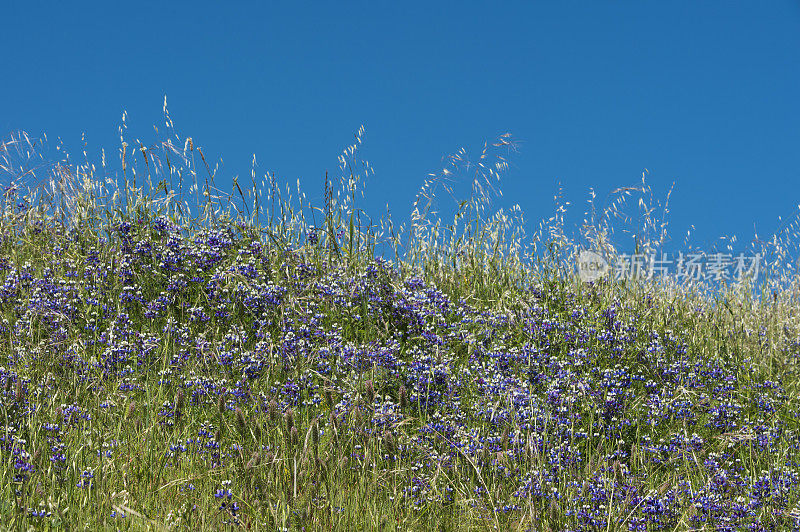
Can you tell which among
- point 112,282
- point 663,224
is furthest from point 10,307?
point 663,224

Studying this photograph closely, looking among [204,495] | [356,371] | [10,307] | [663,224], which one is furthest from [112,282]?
[663,224]

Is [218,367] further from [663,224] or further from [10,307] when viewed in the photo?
[663,224]

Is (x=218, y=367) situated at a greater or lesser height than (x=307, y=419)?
greater

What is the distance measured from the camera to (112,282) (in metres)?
5.30

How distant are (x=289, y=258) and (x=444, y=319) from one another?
4.88 ft

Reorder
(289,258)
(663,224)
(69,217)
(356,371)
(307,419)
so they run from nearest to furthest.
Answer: (307,419) → (356,371) → (289,258) → (69,217) → (663,224)

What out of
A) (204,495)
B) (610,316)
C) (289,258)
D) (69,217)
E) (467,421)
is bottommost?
(204,495)

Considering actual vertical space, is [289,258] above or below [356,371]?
above

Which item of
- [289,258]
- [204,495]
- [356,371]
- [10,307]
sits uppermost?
[289,258]

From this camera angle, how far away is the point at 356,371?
168 inches

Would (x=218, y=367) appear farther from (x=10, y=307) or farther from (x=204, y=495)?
(x=10, y=307)

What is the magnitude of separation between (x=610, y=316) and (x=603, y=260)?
1963mm

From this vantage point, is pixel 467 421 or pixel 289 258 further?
pixel 289 258

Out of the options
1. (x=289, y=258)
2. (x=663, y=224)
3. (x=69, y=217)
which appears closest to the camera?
(x=289, y=258)
